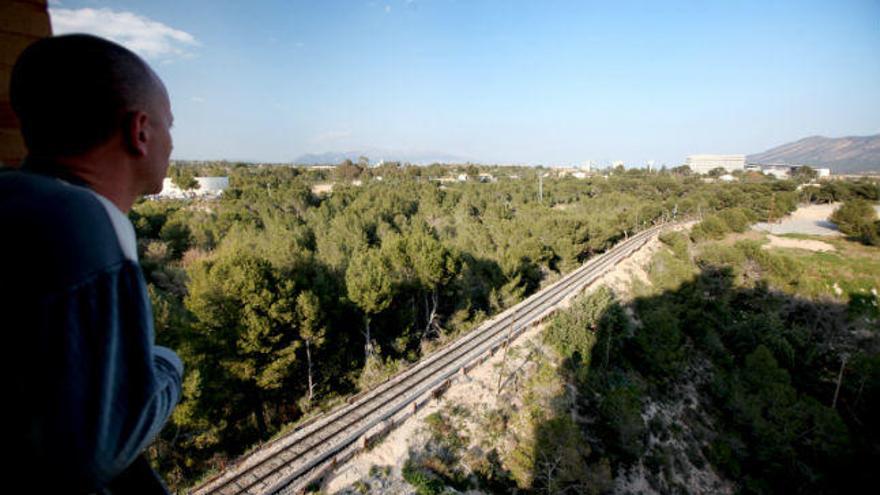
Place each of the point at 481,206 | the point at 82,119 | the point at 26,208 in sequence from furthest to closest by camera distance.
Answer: the point at 481,206, the point at 82,119, the point at 26,208

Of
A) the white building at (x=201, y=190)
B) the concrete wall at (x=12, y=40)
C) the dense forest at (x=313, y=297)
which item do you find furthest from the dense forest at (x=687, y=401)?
the white building at (x=201, y=190)

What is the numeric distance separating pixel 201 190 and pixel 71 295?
8091cm

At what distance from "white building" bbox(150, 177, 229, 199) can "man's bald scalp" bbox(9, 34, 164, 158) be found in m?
72.4

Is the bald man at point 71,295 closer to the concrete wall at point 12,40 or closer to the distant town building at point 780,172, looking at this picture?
Answer: the concrete wall at point 12,40

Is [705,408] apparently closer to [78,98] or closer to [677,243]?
[677,243]

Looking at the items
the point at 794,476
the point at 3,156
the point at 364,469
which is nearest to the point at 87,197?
the point at 3,156

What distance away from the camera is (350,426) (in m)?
14.1

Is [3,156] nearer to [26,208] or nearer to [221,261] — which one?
[26,208]

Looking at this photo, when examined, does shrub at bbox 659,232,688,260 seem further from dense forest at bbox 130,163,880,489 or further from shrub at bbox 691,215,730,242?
dense forest at bbox 130,163,880,489

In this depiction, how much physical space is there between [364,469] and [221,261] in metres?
11.0

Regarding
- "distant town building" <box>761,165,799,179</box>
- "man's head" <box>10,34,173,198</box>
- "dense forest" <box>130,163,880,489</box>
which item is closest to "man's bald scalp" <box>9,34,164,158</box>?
"man's head" <box>10,34,173,198</box>

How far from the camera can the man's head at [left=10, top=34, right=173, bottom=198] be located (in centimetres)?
94

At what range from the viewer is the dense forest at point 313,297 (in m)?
16.3

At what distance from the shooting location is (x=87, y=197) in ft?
2.56
